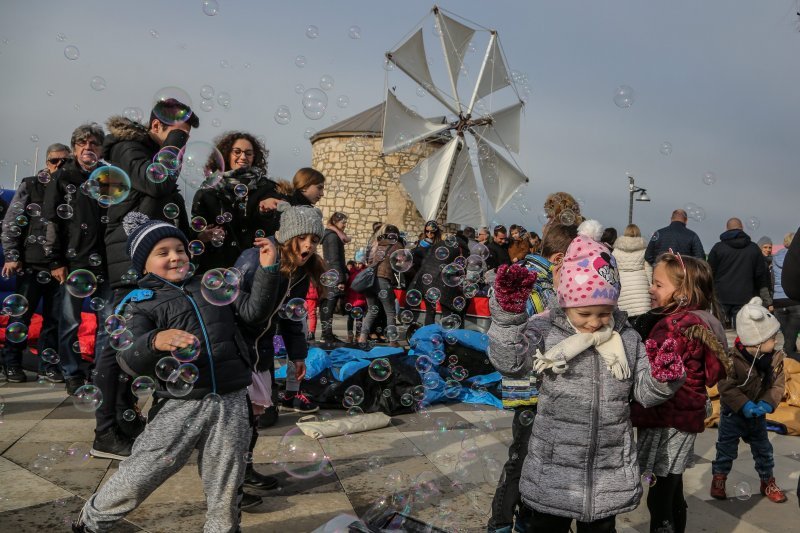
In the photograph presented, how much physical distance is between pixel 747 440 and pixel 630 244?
7.40 feet

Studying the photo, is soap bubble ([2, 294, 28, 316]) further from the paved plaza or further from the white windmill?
the white windmill

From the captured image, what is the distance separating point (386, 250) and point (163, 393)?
632 centimetres

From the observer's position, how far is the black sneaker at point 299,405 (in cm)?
512

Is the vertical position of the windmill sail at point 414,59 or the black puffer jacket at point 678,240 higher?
the windmill sail at point 414,59

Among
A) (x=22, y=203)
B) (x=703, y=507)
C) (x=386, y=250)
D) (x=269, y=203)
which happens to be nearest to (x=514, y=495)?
(x=703, y=507)

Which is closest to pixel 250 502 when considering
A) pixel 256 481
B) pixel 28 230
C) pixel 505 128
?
pixel 256 481

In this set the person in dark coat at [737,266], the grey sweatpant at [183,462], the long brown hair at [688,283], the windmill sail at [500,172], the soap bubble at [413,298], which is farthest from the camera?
the windmill sail at [500,172]

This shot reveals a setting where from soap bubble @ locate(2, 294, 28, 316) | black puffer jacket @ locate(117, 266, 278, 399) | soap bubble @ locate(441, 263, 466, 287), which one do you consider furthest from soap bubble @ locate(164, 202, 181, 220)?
soap bubble @ locate(441, 263, 466, 287)

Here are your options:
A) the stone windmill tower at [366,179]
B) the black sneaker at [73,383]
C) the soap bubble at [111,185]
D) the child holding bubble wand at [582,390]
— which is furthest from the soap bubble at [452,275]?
the stone windmill tower at [366,179]

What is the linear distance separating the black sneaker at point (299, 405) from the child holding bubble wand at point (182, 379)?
2546mm

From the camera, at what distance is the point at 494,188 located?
30734 mm

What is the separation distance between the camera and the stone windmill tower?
28703mm

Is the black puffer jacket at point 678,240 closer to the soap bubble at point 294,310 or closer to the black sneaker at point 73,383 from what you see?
the soap bubble at point 294,310

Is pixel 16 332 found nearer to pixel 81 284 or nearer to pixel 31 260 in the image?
pixel 81 284
